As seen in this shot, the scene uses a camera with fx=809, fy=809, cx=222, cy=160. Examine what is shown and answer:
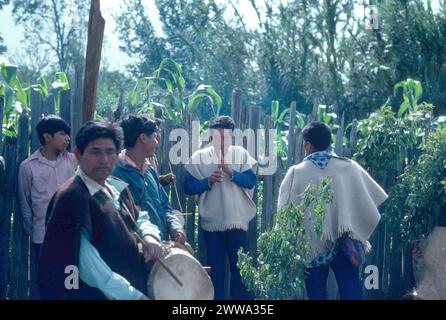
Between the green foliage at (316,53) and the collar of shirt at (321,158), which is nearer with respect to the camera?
the collar of shirt at (321,158)

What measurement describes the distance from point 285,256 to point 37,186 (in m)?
2.09

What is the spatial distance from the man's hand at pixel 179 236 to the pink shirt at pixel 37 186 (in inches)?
53.7

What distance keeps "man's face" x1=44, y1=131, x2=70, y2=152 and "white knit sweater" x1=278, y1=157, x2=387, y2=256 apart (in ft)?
5.50

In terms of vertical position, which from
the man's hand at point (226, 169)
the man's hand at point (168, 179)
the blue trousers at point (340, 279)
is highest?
the man's hand at point (226, 169)

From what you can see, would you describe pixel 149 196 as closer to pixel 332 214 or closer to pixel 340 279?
→ pixel 332 214

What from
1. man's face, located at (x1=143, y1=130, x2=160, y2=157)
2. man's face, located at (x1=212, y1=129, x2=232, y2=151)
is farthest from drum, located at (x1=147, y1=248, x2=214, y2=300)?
man's face, located at (x1=212, y1=129, x2=232, y2=151)

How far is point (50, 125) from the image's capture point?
6.07m

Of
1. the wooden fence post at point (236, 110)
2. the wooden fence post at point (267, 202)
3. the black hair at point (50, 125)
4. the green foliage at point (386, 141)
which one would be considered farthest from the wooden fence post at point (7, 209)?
the green foliage at point (386, 141)

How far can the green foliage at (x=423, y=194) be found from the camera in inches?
264

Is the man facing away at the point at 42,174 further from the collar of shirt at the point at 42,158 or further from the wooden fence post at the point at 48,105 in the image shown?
the wooden fence post at the point at 48,105

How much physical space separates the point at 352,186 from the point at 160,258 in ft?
6.98

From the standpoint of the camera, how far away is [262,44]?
1702 cm

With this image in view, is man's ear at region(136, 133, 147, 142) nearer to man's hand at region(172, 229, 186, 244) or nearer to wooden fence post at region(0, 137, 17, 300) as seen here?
man's hand at region(172, 229, 186, 244)

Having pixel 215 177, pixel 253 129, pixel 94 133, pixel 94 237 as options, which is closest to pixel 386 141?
pixel 253 129
